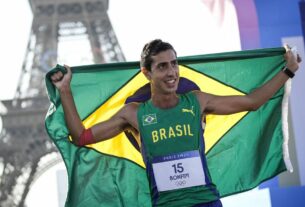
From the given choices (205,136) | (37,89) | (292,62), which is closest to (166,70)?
(292,62)

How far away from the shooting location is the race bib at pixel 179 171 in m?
2.40

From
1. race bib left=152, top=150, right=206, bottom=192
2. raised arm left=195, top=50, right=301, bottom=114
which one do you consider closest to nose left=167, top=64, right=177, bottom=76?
raised arm left=195, top=50, right=301, bottom=114

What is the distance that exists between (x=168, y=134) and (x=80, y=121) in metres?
0.42

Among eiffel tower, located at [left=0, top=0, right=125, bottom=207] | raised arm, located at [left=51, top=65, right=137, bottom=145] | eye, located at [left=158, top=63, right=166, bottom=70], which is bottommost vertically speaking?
raised arm, located at [left=51, top=65, right=137, bottom=145]

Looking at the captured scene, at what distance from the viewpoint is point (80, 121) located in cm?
257

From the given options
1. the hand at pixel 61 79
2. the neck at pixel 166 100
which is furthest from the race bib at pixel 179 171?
the hand at pixel 61 79

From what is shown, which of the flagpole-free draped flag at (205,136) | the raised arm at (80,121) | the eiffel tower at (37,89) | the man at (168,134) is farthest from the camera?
the eiffel tower at (37,89)

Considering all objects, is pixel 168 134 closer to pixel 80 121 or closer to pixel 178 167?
pixel 178 167

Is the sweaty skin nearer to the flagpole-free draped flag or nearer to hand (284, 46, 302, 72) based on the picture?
hand (284, 46, 302, 72)

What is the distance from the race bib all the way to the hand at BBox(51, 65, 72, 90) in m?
0.56

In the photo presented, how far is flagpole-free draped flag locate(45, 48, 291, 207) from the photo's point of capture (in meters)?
3.08

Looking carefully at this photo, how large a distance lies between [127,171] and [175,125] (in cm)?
Answer: 79

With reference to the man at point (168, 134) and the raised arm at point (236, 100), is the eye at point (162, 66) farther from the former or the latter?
the raised arm at point (236, 100)

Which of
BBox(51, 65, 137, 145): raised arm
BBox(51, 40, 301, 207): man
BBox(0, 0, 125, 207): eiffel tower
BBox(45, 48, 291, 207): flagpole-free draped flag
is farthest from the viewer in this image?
BBox(0, 0, 125, 207): eiffel tower
